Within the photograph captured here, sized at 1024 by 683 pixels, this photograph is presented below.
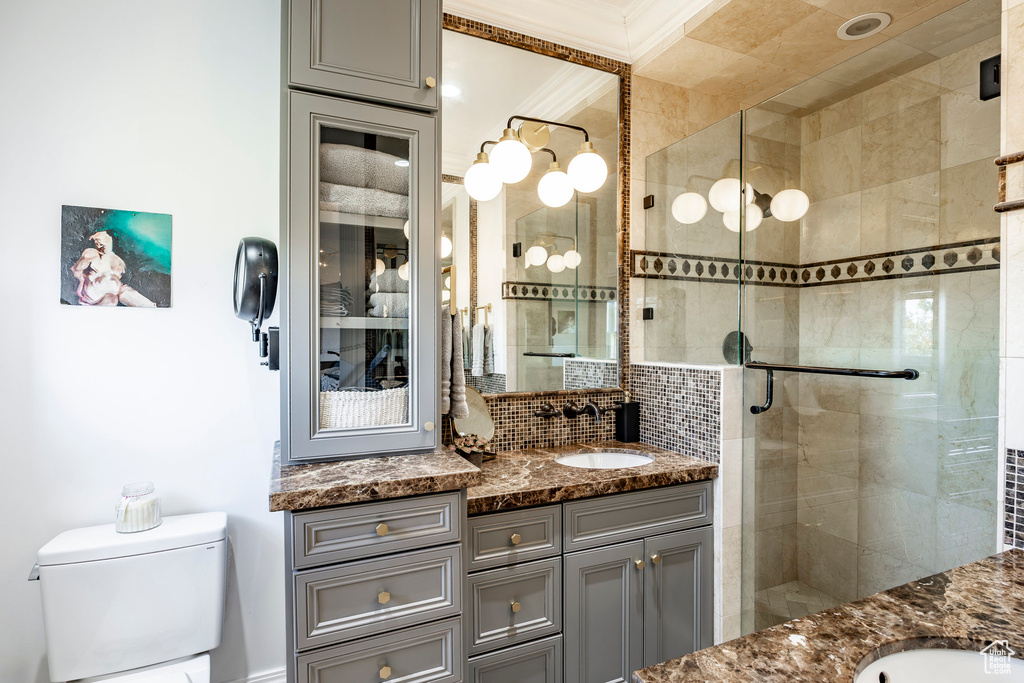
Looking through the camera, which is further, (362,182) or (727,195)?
(727,195)

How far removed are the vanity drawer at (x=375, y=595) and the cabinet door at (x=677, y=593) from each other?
2.54ft

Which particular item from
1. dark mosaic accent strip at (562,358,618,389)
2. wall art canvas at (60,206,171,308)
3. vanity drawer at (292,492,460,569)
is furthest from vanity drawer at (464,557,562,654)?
wall art canvas at (60,206,171,308)

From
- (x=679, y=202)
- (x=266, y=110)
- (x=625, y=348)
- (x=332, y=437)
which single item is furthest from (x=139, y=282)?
(x=679, y=202)

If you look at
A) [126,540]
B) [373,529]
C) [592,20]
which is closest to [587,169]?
[592,20]

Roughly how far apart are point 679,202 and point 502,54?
989 millimetres

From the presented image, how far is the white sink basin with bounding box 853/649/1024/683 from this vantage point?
0.67 m

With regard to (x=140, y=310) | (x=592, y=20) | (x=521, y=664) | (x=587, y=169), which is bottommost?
(x=521, y=664)

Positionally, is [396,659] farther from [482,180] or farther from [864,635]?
[482,180]

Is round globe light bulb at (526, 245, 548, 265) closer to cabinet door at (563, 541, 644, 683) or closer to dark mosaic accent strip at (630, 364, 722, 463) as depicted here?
dark mosaic accent strip at (630, 364, 722, 463)

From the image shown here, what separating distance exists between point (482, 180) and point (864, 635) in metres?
1.70

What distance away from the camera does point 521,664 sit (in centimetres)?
150

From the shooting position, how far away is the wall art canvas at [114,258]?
1.47m

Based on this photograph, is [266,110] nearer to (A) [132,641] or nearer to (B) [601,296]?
(B) [601,296]

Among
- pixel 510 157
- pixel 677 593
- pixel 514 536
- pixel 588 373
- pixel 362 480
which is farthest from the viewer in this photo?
pixel 588 373
